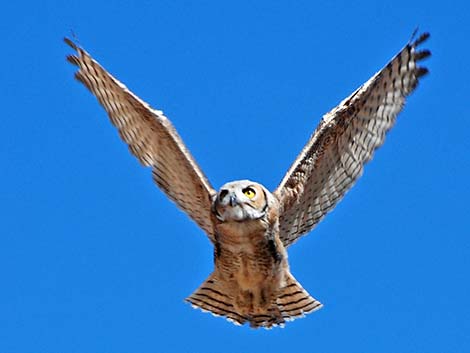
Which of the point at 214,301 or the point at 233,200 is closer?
the point at 233,200

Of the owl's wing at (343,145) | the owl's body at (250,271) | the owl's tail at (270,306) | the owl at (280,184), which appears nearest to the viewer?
the owl's body at (250,271)

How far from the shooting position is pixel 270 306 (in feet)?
44.1

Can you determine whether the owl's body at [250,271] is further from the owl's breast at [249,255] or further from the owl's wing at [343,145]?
the owl's wing at [343,145]

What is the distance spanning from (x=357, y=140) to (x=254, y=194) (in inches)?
71.2

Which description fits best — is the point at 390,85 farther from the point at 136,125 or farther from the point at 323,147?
the point at 136,125

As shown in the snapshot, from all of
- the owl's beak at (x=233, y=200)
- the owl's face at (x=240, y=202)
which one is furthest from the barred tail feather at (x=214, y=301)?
the owl's beak at (x=233, y=200)

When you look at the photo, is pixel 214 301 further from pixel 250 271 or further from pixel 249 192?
pixel 249 192

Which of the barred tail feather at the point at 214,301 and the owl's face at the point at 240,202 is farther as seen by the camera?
the barred tail feather at the point at 214,301

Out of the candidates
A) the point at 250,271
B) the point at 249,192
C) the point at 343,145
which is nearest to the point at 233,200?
the point at 249,192

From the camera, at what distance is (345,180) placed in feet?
46.4

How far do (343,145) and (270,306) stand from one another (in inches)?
70.6

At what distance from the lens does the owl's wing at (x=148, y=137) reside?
1349 centimetres

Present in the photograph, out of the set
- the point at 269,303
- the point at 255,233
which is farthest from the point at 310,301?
the point at 255,233

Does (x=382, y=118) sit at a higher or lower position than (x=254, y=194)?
higher
